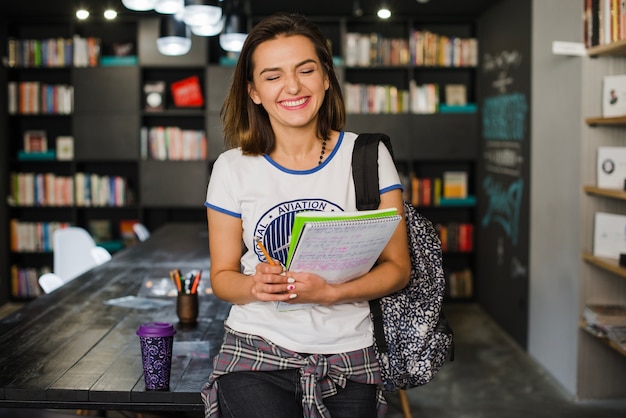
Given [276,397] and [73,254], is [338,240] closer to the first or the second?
[276,397]

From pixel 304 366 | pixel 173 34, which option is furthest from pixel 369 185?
pixel 173 34

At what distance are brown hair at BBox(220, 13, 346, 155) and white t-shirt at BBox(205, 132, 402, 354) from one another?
0.06m

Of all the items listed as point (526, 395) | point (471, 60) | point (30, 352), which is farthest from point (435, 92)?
point (30, 352)

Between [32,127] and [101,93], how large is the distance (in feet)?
2.84

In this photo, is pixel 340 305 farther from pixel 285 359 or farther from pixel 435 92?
pixel 435 92

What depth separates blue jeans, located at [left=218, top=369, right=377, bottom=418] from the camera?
5.65 feet

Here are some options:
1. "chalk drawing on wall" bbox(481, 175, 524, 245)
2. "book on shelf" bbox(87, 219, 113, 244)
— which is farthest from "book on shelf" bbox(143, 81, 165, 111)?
"chalk drawing on wall" bbox(481, 175, 524, 245)

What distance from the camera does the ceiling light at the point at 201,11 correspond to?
425 cm

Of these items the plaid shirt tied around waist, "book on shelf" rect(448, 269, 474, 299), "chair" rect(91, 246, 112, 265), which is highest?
the plaid shirt tied around waist

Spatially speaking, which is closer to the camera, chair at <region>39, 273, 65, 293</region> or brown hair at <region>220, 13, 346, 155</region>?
brown hair at <region>220, 13, 346, 155</region>

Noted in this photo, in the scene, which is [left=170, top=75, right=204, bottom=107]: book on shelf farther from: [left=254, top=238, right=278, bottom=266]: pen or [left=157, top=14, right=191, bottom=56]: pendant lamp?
[left=254, top=238, right=278, bottom=266]: pen

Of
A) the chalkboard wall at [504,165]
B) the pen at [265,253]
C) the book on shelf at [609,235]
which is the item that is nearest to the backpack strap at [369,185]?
the pen at [265,253]

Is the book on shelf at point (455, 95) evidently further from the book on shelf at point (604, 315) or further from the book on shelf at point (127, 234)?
the book on shelf at point (604, 315)

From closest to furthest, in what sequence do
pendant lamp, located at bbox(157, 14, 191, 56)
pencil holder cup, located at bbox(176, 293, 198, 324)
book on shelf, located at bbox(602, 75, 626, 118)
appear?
pencil holder cup, located at bbox(176, 293, 198, 324)
book on shelf, located at bbox(602, 75, 626, 118)
pendant lamp, located at bbox(157, 14, 191, 56)
